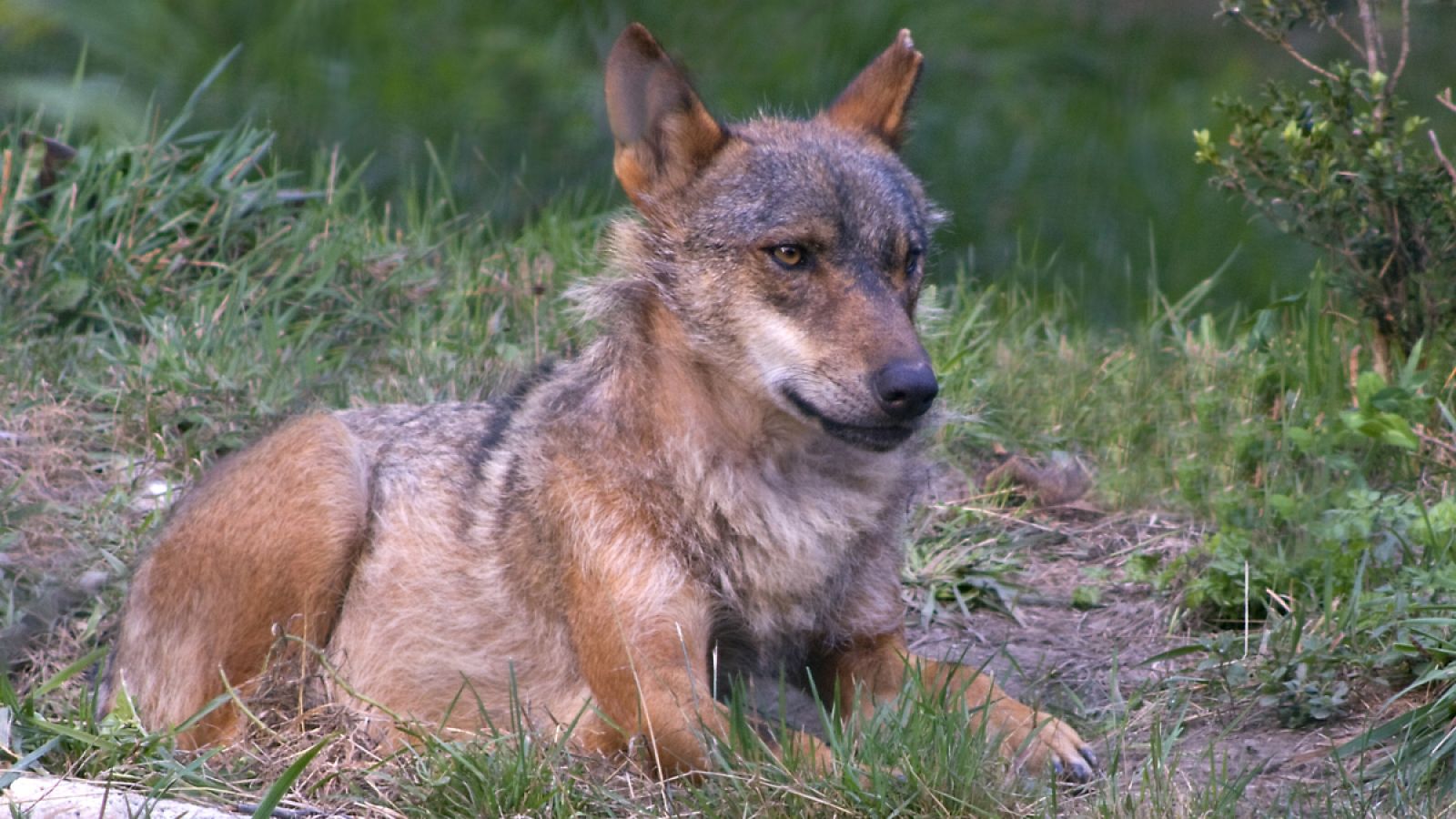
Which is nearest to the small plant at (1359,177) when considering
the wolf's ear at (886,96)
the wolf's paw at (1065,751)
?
the wolf's ear at (886,96)

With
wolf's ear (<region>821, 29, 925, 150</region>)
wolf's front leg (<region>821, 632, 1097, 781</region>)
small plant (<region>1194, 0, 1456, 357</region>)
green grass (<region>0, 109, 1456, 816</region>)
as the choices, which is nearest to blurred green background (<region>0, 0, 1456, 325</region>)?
green grass (<region>0, 109, 1456, 816</region>)

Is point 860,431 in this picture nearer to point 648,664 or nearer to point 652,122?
point 648,664

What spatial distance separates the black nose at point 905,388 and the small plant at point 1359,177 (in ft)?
6.91

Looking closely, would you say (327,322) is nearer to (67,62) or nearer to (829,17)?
(67,62)

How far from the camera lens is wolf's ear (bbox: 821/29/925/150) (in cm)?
488

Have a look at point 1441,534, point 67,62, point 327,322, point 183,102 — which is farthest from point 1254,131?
point 67,62

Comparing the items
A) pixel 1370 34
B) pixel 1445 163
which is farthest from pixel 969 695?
pixel 1370 34

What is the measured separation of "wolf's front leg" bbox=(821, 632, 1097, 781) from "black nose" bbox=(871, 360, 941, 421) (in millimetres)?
664

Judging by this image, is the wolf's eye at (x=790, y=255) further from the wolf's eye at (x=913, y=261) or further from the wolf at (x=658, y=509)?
the wolf's eye at (x=913, y=261)

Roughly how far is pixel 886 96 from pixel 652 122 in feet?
2.67

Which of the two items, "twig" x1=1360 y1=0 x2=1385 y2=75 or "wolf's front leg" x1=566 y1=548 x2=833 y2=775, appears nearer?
"wolf's front leg" x1=566 y1=548 x2=833 y2=775

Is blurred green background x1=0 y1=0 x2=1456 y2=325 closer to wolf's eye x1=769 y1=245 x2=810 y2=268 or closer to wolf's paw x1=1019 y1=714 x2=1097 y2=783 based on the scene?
wolf's eye x1=769 y1=245 x2=810 y2=268

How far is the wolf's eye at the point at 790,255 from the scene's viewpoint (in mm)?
4219

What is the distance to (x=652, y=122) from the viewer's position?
4523 millimetres
